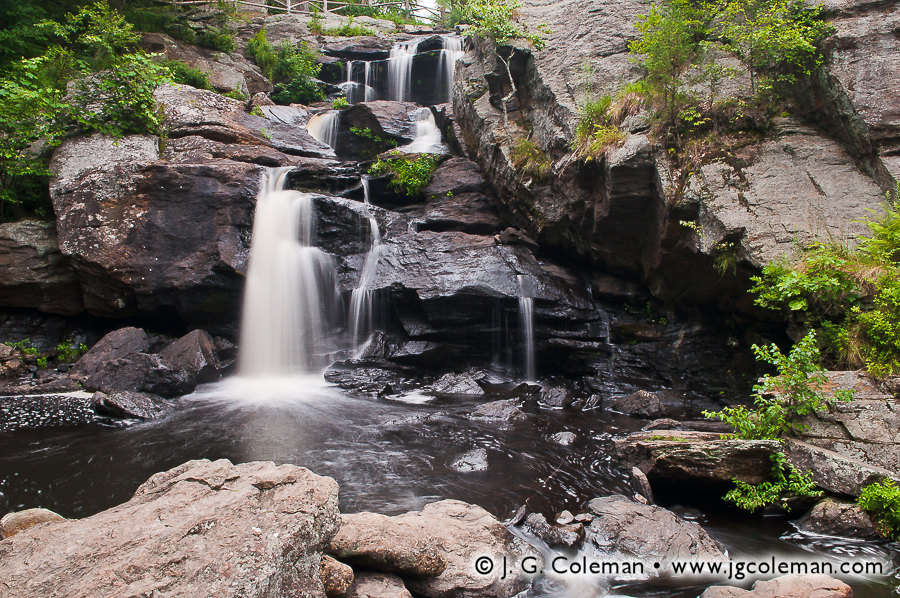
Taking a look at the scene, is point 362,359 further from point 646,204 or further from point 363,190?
point 646,204

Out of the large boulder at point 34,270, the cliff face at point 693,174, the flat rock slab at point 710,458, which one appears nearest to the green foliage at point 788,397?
the flat rock slab at point 710,458

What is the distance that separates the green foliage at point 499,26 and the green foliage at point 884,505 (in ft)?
37.6

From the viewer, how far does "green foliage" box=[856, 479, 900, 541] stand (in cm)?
429

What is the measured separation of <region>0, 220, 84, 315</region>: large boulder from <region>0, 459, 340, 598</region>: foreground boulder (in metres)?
10.0

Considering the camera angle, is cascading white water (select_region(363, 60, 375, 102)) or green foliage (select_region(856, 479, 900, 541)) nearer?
green foliage (select_region(856, 479, 900, 541))

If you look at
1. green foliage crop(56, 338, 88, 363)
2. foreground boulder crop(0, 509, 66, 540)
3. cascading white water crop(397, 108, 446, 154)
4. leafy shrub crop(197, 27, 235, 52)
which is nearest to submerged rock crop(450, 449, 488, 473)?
foreground boulder crop(0, 509, 66, 540)

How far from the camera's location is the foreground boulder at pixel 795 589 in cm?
311

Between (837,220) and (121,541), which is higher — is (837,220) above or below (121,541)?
above

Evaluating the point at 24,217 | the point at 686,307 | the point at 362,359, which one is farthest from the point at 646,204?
the point at 24,217

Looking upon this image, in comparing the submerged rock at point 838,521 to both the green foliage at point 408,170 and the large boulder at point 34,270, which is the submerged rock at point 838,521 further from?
the large boulder at point 34,270

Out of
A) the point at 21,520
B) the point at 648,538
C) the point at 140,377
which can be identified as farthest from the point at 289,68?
the point at 648,538

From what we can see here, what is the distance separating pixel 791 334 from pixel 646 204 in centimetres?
349

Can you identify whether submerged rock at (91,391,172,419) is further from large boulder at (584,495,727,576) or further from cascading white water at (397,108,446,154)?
cascading white water at (397,108,446,154)

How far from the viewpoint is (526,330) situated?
10836 millimetres
